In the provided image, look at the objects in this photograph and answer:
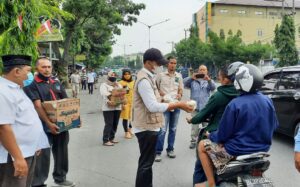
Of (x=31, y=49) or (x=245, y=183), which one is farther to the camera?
(x=31, y=49)

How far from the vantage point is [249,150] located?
3381 millimetres

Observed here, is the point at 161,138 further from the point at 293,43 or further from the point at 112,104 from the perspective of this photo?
the point at 293,43

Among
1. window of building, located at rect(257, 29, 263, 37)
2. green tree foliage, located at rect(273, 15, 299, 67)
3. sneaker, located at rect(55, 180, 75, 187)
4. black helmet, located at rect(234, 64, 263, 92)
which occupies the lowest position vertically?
sneaker, located at rect(55, 180, 75, 187)

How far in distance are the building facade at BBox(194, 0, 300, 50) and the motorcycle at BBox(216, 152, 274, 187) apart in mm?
65906

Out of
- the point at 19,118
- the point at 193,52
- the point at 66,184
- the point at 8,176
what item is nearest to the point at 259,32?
the point at 193,52

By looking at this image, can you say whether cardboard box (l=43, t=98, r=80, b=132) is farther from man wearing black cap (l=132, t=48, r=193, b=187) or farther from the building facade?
the building facade

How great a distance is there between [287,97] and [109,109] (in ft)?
12.8

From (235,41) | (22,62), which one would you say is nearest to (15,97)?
(22,62)

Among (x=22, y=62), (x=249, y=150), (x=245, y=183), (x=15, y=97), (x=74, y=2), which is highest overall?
(x=74, y=2)

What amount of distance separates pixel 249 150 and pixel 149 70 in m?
1.55

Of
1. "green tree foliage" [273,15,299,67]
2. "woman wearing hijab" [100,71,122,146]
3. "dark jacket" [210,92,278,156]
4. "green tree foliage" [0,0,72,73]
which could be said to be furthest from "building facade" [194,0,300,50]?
"dark jacket" [210,92,278,156]

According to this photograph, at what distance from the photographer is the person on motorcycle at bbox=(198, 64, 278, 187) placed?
333cm

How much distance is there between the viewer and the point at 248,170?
11.2 feet

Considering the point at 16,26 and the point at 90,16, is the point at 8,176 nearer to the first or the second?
the point at 16,26
